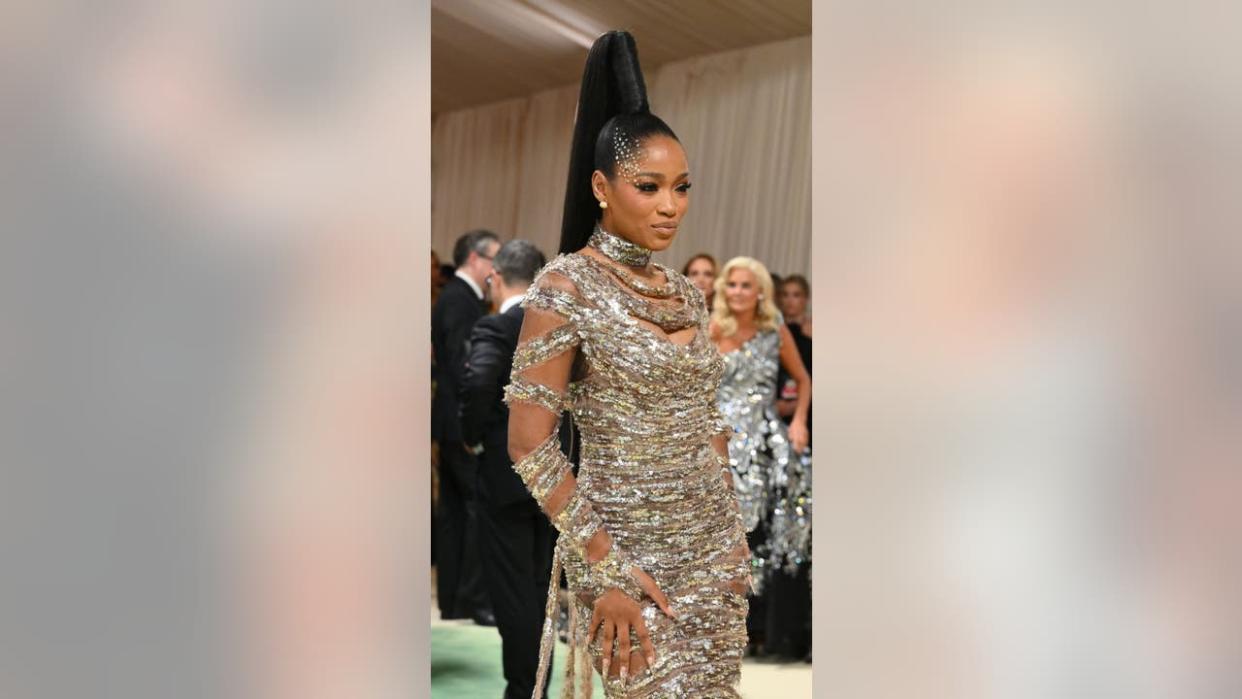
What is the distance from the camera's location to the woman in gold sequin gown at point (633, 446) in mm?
2062

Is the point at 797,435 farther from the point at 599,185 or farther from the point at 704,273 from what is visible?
the point at 599,185

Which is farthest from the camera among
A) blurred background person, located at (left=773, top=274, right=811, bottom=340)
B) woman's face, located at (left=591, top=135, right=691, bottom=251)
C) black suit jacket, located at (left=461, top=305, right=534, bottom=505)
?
blurred background person, located at (left=773, top=274, right=811, bottom=340)

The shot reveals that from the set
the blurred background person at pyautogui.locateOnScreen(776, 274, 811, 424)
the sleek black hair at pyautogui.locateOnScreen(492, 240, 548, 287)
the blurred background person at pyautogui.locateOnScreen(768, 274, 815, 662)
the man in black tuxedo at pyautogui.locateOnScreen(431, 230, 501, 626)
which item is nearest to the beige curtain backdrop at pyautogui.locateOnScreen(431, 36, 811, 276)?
the blurred background person at pyautogui.locateOnScreen(776, 274, 811, 424)

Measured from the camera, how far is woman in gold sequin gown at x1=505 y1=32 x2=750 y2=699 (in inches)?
81.2

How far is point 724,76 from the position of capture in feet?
28.9

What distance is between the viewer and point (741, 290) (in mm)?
5086

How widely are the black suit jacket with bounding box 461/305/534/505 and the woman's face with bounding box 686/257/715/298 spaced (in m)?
1.86

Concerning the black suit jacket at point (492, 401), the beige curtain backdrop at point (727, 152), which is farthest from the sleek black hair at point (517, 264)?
the beige curtain backdrop at point (727, 152)

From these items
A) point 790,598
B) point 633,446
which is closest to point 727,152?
point 790,598

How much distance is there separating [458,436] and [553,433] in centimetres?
343

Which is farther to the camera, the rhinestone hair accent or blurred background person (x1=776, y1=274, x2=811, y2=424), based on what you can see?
blurred background person (x1=776, y1=274, x2=811, y2=424)

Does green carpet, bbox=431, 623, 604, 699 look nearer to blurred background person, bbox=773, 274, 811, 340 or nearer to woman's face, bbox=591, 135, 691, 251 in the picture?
blurred background person, bbox=773, 274, 811, 340
